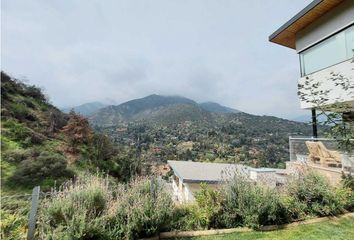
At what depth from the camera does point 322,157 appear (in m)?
11.6

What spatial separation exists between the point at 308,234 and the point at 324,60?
30.5ft

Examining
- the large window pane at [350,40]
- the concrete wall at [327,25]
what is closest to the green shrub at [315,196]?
the large window pane at [350,40]

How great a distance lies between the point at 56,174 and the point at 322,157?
15.1m

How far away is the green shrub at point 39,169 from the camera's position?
16.1 m

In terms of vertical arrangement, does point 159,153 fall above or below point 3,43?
below

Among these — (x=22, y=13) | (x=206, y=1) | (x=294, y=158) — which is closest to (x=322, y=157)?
(x=294, y=158)

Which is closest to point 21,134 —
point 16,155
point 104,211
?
point 16,155

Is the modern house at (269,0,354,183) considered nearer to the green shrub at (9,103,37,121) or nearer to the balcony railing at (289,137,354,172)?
the balcony railing at (289,137,354,172)

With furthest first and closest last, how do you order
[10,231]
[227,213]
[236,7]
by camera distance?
[236,7]
[227,213]
[10,231]

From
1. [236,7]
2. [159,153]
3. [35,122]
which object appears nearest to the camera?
[236,7]

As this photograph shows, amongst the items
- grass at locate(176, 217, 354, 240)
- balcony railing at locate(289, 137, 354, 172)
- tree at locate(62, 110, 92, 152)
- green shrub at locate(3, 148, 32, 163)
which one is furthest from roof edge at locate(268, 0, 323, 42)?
tree at locate(62, 110, 92, 152)

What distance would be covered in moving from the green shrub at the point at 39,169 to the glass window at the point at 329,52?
1551 centimetres

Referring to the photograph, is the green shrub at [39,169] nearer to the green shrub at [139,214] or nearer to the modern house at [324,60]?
the green shrub at [139,214]

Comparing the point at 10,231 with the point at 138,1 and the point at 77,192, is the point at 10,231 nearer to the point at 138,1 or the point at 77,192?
the point at 77,192
